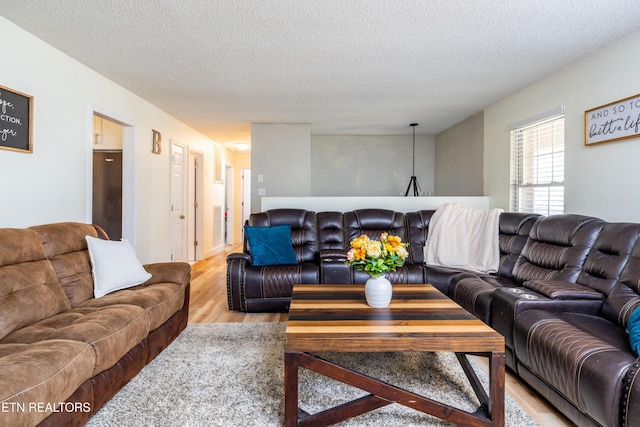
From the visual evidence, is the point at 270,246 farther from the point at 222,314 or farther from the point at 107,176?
the point at 107,176

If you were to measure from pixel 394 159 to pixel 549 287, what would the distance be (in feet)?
17.0

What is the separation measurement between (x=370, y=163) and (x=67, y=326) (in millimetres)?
6019

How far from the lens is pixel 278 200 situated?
185 inches

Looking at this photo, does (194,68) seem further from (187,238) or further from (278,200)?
(187,238)

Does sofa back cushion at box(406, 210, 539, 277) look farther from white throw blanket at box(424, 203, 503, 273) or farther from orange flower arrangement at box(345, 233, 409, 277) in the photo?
orange flower arrangement at box(345, 233, 409, 277)

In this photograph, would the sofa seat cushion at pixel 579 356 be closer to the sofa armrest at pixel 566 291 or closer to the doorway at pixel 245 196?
the sofa armrest at pixel 566 291

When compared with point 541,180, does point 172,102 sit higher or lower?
higher

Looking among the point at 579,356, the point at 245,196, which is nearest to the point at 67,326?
the point at 579,356

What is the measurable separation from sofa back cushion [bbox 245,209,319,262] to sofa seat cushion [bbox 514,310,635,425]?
2.31 m

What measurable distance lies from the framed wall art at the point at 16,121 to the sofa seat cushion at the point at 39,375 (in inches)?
64.2

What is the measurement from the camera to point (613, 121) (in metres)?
2.75

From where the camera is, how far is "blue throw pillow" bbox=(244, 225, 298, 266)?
3.60m

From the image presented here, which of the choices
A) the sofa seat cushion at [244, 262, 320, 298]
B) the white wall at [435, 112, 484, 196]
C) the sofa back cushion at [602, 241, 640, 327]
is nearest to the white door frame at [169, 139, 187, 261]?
the sofa seat cushion at [244, 262, 320, 298]

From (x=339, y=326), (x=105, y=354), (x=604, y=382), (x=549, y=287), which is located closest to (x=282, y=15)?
(x=339, y=326)
